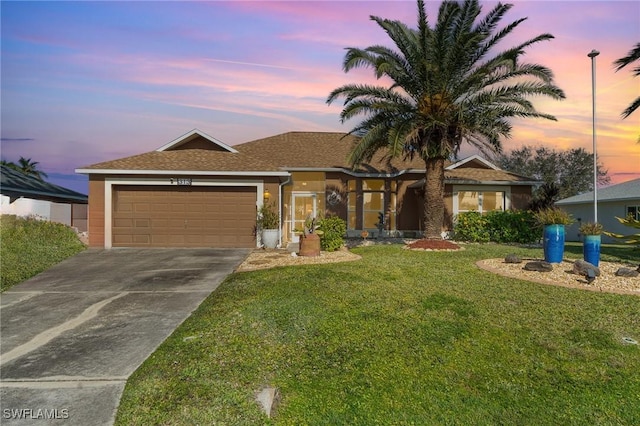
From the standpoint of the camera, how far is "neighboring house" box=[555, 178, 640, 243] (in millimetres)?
22125

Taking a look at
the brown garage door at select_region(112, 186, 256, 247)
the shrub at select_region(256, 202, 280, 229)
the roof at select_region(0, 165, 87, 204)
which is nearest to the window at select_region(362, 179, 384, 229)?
the shrub at select_region(256, 202, 280, 229)

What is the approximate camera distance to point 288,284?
779 cm

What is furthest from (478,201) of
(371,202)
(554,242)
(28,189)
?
(28,189)

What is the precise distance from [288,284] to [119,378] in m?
4.05

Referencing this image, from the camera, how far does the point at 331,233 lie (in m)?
13.2

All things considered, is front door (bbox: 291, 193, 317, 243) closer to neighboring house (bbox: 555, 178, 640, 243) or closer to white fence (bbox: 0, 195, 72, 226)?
white fence (bbox: 0, 195, 72, 226)

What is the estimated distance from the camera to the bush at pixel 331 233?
13.2 meters

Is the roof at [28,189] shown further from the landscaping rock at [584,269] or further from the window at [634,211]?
the window at [634,211]

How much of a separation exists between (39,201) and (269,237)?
37.2ft

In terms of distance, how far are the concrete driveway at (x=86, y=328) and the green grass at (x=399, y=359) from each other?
1.23 feet

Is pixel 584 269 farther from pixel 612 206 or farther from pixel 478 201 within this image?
pixel 612 206

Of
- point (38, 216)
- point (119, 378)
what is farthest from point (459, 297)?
point (38, 216)

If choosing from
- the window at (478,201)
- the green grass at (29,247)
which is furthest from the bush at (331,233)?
the green grass at (29,247)

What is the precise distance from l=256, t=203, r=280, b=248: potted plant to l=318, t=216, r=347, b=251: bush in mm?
1986
